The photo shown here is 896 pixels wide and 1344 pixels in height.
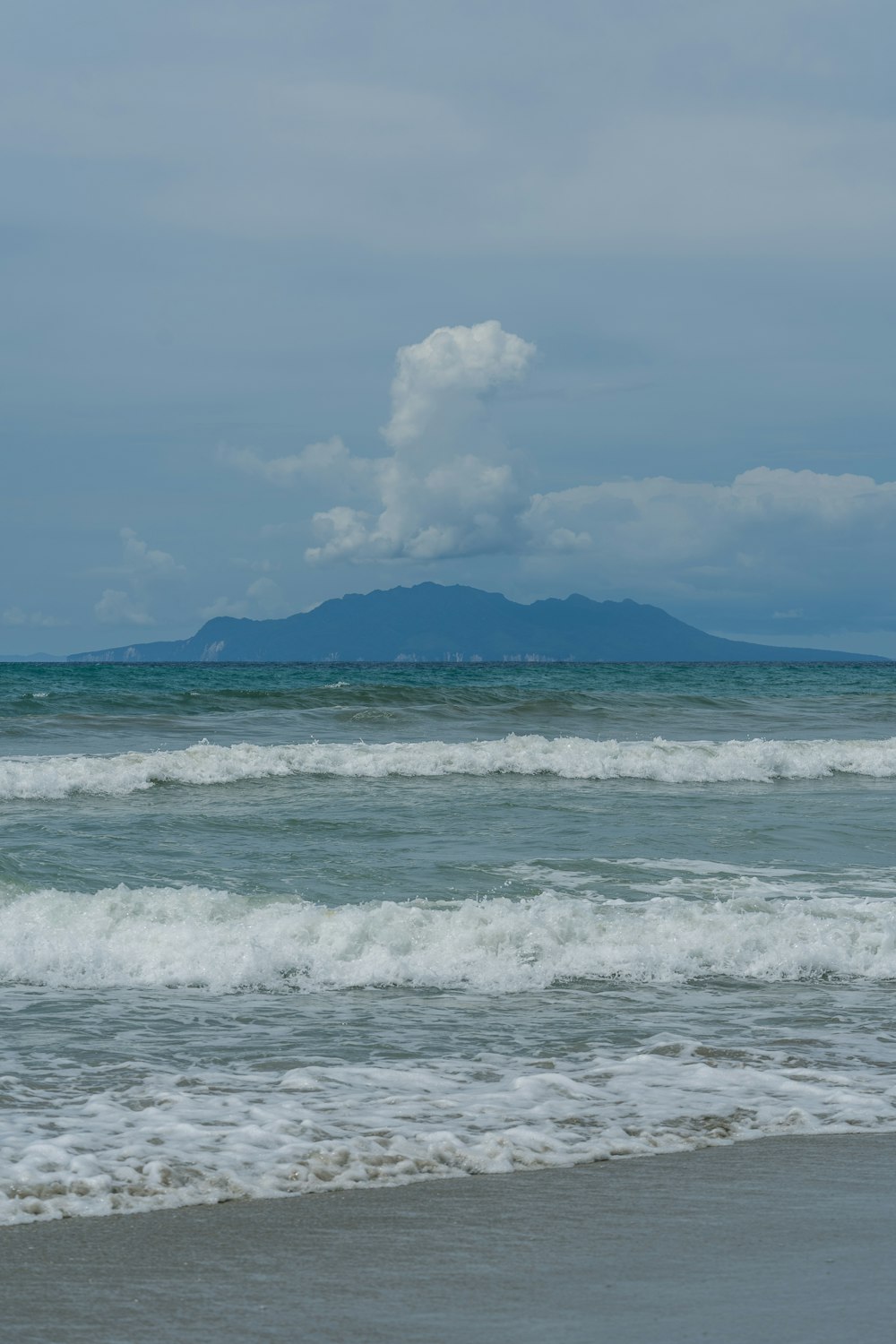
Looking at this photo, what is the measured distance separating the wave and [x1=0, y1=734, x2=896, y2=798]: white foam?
30.3ft

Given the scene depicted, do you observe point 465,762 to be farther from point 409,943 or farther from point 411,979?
point 411,979

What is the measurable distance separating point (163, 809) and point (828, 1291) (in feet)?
45.4

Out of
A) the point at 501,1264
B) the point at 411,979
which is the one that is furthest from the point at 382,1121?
the point at 411,979

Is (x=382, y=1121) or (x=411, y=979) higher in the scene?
(x=382, y=1121)

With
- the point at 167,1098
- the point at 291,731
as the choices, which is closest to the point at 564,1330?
the point at 167,1098

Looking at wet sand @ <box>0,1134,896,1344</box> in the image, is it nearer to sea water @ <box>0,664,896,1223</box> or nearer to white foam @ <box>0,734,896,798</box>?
sea water @ <box>0,664,896,1223</box>

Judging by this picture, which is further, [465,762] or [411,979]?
[465,762]

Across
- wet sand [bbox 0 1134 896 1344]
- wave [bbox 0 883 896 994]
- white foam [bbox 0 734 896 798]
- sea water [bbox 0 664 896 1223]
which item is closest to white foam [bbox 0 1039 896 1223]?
sea water [bbox 0 664 896 1223]

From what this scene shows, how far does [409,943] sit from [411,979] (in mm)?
466

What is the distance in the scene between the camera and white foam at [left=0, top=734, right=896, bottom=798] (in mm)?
19047

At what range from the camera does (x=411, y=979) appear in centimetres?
855

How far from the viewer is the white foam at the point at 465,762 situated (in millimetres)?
19047

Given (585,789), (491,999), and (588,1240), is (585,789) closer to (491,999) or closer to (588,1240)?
(491,999)

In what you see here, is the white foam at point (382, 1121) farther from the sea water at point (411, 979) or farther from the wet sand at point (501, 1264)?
the wet sand at point (501, 1264)
